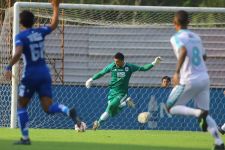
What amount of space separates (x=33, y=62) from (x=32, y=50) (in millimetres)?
174

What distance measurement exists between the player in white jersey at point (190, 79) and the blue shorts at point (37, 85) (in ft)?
5.88

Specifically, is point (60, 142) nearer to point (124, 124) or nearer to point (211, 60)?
point (124, 124)

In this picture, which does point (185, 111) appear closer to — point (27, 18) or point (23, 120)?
point (23, 120)

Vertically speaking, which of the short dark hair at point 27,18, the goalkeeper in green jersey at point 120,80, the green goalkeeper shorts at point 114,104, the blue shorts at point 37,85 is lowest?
the green goalkeeper shorts at point 114,104

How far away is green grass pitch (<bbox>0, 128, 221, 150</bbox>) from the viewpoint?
12047 millimetres

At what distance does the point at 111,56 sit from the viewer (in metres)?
22.8

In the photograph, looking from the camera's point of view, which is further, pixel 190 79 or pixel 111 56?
pixel 111 56

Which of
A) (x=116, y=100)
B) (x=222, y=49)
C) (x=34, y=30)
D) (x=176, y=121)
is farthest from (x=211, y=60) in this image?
(x=34, y=30)

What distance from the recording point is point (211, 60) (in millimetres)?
22203

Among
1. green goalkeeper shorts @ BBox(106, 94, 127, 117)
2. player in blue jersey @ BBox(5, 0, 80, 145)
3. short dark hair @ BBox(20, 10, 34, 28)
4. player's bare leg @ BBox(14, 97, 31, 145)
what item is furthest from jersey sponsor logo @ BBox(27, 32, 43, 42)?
green goalkeeper shorts @ BBox(106, 94, 127, 117)

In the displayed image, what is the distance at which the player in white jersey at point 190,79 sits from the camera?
11398mm

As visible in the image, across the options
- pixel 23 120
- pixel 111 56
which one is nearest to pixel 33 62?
pixel 23 120

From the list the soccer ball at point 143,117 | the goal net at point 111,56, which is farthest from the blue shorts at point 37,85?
the soccer ball at point 143,117

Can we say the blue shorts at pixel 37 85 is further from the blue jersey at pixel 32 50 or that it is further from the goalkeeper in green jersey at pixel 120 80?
Answer: the goalkeeper in green jersey at pixel 120 80
